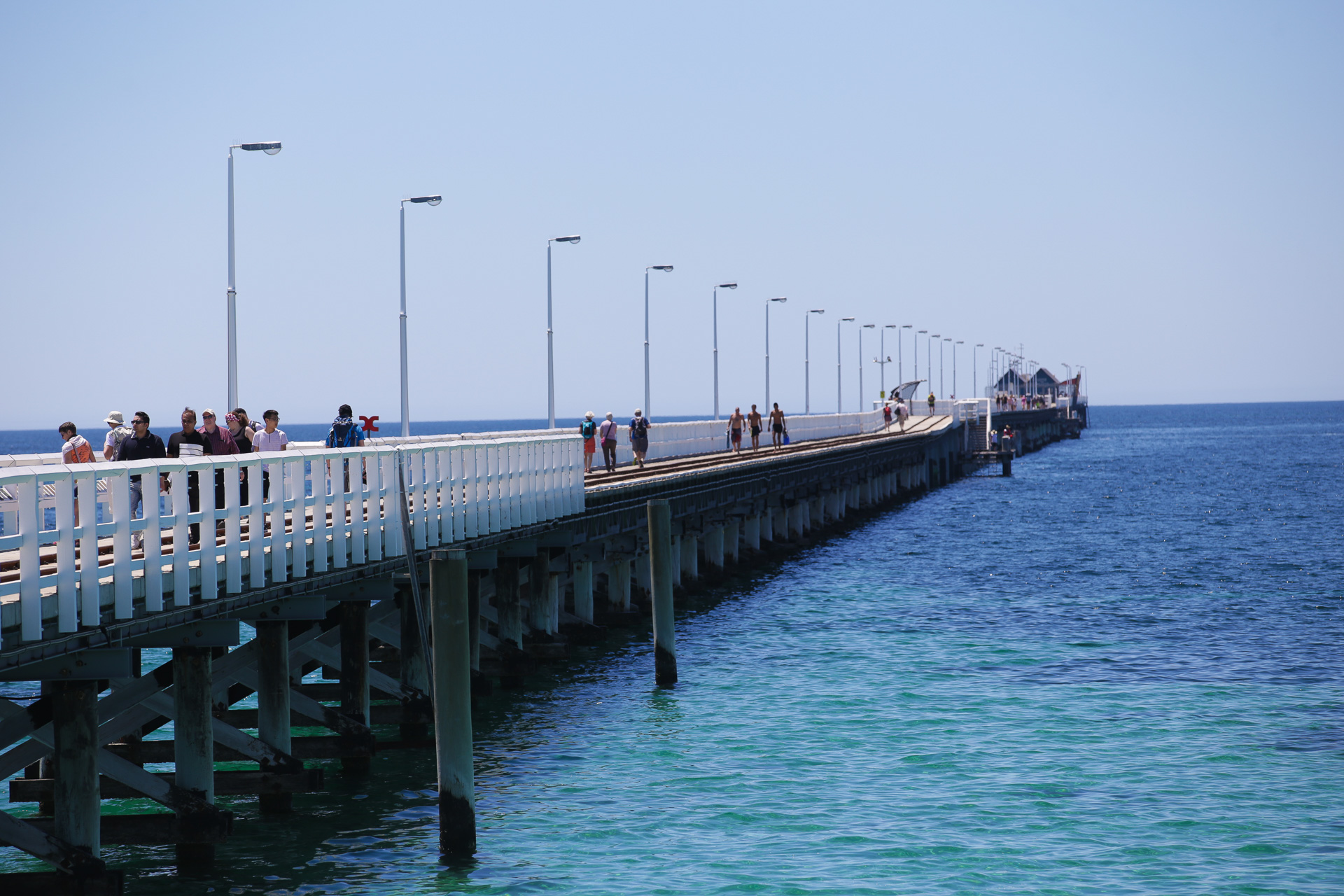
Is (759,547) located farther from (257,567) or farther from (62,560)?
(62,560)

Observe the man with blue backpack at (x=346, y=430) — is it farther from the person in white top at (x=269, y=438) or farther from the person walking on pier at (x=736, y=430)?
the person walking on pier at (x=736, y=430)

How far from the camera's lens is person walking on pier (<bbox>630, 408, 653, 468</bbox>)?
4403 cm

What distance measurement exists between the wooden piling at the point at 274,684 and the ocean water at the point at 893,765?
1104 mm

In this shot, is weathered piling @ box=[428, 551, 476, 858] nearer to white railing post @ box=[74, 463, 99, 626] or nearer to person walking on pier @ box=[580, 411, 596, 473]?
white railing post @ box=[74, 463, 99, 626]

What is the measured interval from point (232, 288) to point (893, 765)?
48.1 ft

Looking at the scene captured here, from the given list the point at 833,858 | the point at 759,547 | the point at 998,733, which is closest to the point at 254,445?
the point at 833,858

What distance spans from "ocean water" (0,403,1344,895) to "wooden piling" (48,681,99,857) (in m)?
2.11

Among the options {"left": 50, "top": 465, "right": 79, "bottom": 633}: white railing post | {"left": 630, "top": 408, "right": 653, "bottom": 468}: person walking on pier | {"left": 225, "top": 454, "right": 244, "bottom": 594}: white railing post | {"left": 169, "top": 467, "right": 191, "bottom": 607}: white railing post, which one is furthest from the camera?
{"left": 630, "top": 408, "right": 653, "bottom": 468}: person walking on pier

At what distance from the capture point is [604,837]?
56.5 feet

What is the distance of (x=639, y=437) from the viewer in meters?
44.2

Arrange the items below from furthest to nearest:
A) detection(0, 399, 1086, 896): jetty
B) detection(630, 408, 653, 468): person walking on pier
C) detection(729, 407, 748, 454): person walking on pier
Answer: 1. detection(729, 407, 748, 454): person walking on pier
2. detection(630, 408, 653, 468): person walking on pier
3. detection(0, 399, 1086, 896): jetty

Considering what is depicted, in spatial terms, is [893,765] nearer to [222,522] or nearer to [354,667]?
[354,667]

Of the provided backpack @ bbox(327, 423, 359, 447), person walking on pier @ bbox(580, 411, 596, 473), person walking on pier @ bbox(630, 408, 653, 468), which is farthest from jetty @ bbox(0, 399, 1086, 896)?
person walking on pier @ bbox(630, 408, 653, 468)

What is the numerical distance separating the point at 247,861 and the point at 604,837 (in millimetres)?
3926
